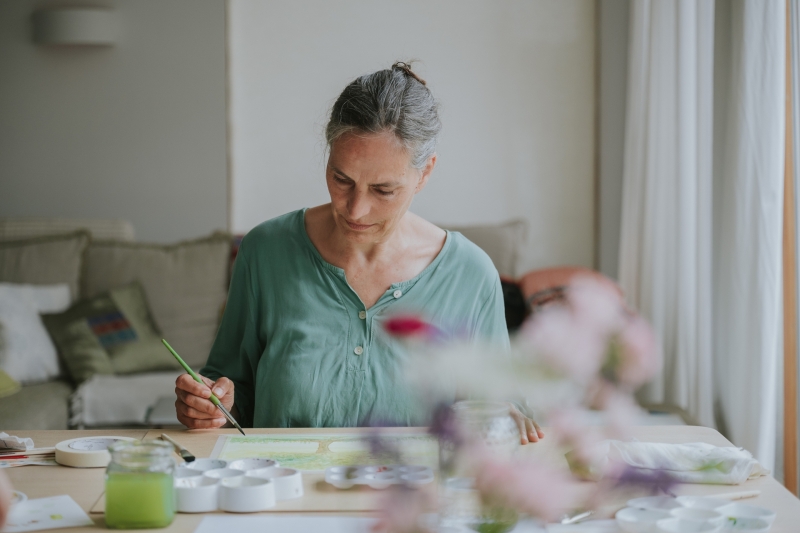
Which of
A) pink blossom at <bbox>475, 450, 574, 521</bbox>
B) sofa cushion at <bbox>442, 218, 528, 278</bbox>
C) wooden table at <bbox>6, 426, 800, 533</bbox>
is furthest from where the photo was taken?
sofa cushion at <bbox>442, 218, 528, 278</bbox>

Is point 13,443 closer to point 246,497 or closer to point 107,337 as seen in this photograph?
point 246,497

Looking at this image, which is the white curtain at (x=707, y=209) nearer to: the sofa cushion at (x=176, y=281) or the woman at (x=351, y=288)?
the woman at (x=351, y=288)

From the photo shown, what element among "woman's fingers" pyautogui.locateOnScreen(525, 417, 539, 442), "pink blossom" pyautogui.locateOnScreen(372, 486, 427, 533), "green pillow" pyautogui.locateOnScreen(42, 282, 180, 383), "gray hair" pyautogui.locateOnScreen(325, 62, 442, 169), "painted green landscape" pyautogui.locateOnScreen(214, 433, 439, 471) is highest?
"gray hair" pyautogui.locateOnScreen(325, 62, 442, 169)

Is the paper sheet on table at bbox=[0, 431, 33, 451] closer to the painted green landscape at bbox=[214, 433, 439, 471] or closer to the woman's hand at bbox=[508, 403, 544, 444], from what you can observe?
the painted green landscape at bbox=[214, 433, 439, 471]

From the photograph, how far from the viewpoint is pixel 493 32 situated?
3.99 m

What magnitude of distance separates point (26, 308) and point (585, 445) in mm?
3280

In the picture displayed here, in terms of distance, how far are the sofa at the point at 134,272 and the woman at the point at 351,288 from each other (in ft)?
5.65

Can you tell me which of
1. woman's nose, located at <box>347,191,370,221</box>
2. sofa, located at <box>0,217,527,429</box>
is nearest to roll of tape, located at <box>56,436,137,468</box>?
woman's nose, located at <box>347,191,370,221</box>

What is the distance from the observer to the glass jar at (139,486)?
3.16 ft

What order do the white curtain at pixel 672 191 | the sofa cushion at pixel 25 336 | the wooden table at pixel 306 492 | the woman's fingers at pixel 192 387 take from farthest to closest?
1. the sofa cushion at pixel 25 336
2. the white curtain at pixel 672 191
3. the woman's fingers at pixel 192 387
4. the wooden table at pixel 306 492

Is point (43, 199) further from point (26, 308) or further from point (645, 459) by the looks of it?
point (645, 459)

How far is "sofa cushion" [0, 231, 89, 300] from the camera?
11.8 ft

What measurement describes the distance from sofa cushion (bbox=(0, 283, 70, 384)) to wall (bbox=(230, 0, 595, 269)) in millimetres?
1177

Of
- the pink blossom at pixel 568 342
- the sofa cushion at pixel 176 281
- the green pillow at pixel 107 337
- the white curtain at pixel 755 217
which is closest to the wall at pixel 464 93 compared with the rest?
the sofa cushion at pixel 176 281
